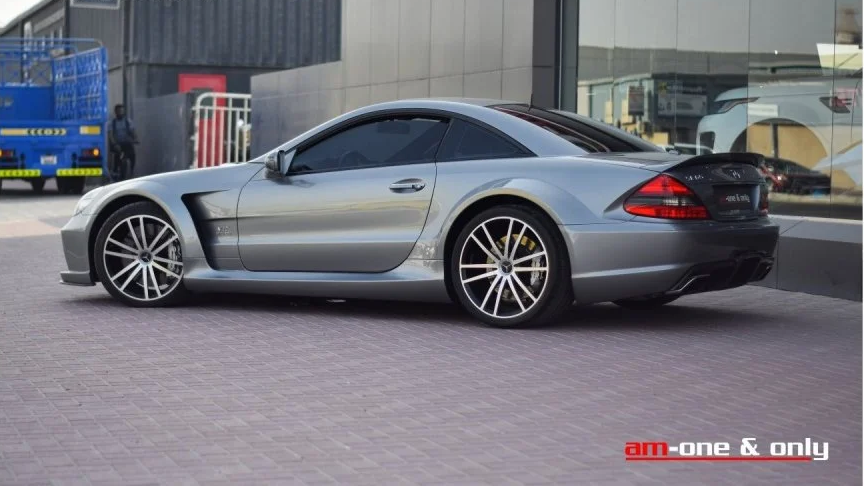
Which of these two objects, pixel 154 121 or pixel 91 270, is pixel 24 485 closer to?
pixel 91 270

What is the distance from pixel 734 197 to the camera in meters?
8.44

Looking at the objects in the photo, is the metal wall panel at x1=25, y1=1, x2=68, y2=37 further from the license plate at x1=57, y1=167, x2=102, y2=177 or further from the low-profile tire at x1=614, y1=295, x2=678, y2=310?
the low-profile tire at x1=614, y1=295, x2=678, y2=310

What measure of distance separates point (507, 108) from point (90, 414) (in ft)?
12.9

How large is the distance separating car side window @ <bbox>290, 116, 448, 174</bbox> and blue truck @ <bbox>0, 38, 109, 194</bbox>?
19.8 meters

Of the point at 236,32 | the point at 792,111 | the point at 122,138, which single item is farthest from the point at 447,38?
the point at 236,32

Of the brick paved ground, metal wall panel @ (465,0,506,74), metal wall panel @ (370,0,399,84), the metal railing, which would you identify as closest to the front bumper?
the brick paved ground

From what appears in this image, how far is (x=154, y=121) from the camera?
3425 cm

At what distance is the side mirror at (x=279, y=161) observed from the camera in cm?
922

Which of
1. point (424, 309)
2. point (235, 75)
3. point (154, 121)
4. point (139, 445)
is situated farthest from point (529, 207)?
point (235, 75)

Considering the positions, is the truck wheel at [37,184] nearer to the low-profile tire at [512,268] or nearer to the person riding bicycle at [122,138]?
the person riding bicycle at [122,138]

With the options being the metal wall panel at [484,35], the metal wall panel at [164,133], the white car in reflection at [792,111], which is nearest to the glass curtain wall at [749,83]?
the white car in reflection at [792,111]

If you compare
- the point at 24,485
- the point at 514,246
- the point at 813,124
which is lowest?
the point at 24,485

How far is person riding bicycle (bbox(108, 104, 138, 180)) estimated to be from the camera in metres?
32.8

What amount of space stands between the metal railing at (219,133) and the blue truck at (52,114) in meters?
2.09
